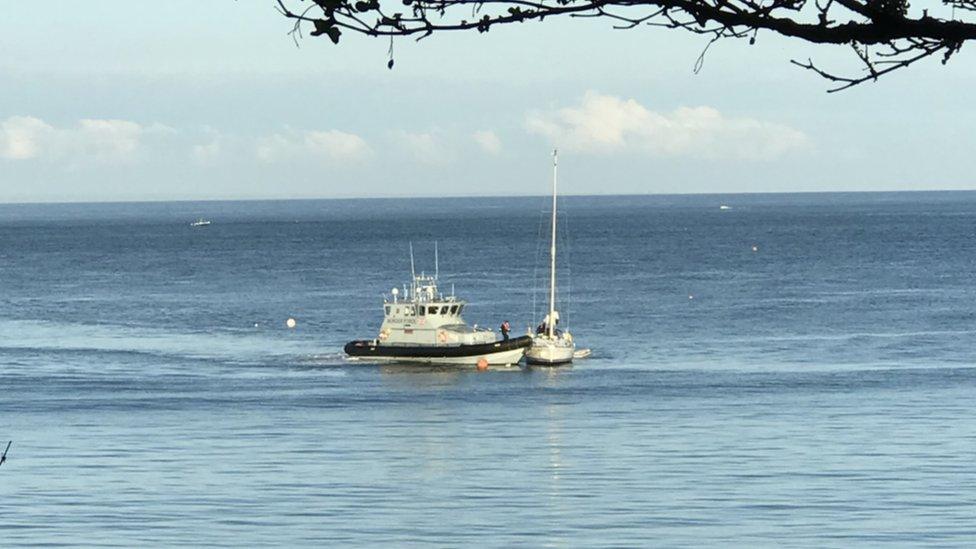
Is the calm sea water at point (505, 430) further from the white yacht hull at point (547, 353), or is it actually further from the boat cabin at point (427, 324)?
the boat cabin at point (427, 324)

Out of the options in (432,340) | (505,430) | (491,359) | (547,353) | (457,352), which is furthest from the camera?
(432,340)

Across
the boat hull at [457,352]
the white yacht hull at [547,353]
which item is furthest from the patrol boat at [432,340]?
the white yacht hull at [547,353]

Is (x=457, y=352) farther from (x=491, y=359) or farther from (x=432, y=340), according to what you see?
(x=432, y=340)

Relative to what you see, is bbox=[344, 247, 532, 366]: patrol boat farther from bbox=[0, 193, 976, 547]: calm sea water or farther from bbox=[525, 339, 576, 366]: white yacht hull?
bbox=[0, 193, 976, 547]: calm sea water

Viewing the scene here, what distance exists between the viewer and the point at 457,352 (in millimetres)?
72188

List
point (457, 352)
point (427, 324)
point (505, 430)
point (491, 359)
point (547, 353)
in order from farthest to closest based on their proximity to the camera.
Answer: point (427, 324)
point (457, 352)
point (491, 359)
point (547, 353)
point (505, 430)

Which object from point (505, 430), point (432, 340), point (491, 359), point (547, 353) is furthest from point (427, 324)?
point (505, 430)

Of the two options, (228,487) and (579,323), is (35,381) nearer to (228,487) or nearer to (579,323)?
(228,487)

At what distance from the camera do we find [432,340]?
241ft

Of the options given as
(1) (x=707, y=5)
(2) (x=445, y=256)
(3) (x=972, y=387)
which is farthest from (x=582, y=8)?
(2) (x=445, y=256)

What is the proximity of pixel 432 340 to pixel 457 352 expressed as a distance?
5.38 ft

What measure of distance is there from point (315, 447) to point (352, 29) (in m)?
38.7

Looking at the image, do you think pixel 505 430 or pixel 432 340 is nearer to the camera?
pixel 505 430

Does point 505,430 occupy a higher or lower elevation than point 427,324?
lower
